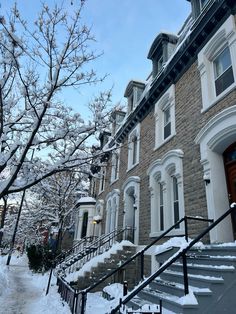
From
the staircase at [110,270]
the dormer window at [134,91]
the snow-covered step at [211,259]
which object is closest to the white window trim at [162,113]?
the dormer window at [134,91]

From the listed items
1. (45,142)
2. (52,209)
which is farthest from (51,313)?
(52,209)

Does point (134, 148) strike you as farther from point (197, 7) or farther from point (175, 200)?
point (197, 7)

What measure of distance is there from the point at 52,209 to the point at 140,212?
15920 millimetres

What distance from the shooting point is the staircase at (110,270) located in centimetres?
1018

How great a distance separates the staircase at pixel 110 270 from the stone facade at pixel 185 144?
35.5 inches

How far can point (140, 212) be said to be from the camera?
37.9 feet

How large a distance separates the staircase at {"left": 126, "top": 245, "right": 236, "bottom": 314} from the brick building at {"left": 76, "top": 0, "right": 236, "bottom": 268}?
1396 mm

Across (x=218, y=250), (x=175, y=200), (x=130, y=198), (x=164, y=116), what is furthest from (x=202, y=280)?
(x=130, y=198)

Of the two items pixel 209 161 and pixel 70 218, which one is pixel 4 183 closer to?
pixel 209 161

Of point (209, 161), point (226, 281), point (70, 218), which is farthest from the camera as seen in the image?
point (70, 218)

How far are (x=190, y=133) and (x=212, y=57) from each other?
272 centimetres

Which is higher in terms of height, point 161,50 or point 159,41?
A: point 159,41

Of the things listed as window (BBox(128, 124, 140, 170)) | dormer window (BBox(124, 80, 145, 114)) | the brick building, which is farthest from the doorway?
dormer window (BBox(124, 80, 145, 114))

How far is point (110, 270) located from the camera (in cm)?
1026
